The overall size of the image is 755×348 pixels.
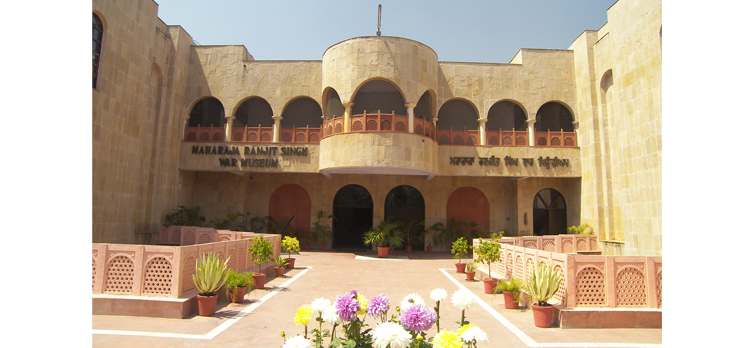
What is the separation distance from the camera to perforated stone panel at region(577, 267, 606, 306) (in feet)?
25.8

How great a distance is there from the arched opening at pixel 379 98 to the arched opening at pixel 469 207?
703 cm

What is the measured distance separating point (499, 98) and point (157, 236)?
752 inches

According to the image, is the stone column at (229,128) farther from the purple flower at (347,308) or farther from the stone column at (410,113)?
the purple flower at (347,308)

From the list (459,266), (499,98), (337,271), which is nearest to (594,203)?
(499,98)

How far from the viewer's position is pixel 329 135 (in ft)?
64.7

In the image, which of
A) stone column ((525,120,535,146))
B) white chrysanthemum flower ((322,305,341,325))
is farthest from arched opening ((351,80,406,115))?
white chrysanthemum flower ((322,305,341,325))

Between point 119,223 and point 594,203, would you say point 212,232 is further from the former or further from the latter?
point 594,203

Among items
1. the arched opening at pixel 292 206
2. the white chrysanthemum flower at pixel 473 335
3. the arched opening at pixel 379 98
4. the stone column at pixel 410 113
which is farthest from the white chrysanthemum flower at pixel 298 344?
the arched opening at pixel 292 206

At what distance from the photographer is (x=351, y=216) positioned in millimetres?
23484

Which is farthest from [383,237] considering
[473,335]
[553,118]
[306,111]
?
[473,335]

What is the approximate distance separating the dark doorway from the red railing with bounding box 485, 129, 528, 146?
766cm

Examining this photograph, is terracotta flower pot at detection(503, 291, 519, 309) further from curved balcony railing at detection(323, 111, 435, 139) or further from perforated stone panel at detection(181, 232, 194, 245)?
perforated stone panel at detection(181, 232, 194, 245)

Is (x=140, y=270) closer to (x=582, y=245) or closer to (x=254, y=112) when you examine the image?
(x=254, y=112)

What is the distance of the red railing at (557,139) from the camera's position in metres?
21.2
